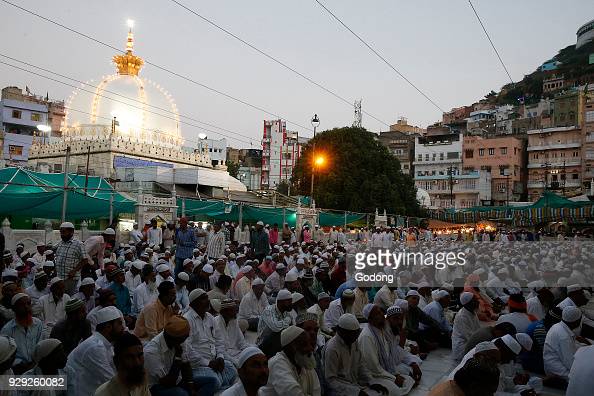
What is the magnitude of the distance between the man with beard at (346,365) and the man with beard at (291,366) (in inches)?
30.2

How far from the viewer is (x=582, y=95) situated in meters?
51.3

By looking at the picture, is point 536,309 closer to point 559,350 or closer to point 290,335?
point 559,350

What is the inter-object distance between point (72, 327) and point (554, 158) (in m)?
54.3

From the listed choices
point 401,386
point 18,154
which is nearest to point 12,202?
point 401,386

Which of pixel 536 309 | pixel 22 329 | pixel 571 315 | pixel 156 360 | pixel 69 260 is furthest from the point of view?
pixel 536 309

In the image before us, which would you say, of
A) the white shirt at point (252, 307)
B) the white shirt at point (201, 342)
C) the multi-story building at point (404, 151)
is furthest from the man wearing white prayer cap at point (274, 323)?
the multi-story building at point (404, 151)

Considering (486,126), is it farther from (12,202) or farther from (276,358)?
(276,358)

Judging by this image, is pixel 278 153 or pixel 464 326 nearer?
pixel 464 326

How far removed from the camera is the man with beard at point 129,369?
3086mm

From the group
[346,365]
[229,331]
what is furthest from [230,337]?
[346,365]

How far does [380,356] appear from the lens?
5.24 m

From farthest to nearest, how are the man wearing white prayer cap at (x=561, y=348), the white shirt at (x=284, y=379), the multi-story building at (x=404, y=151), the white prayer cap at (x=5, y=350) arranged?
the multi-story building at (x=404, y=151), the man wearing white prayer cap at (x=561, y=348), the white shirt at (x=284, y=379), the white prayer cap at (x=5, y=350)

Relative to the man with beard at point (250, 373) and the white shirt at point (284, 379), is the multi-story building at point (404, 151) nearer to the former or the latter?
the white shirt at point (284, 379)

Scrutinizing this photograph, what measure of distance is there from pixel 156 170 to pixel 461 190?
110 feet
